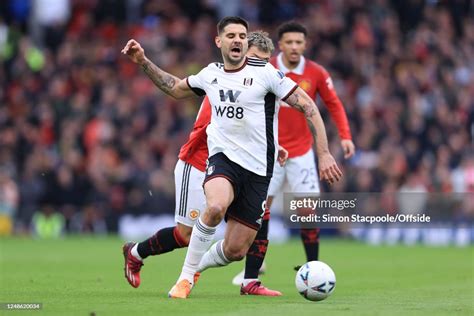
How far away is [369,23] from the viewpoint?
2614 centimetres

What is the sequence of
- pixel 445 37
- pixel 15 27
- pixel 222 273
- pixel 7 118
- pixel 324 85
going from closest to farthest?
pixel 324 85 → pixel 222 273 → pixel 445 37 → pixel 7 118 → pixel 15 27

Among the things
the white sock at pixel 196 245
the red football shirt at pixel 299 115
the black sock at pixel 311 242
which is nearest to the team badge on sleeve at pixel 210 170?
the white sock at pixel 196 245

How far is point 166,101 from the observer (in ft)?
84.9

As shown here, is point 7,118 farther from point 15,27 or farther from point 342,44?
point 342,44

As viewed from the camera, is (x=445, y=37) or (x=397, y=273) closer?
(x=397, y=273)

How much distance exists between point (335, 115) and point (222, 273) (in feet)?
9.22

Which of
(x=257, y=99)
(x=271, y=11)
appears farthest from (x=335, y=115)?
(x=271, y=11)

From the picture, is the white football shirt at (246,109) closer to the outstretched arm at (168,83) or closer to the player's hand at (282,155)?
the outstretched arm at (168,83)

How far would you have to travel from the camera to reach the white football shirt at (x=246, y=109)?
380 inches

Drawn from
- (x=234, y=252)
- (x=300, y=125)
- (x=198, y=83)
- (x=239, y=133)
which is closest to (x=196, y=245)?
(x=234, y=252)

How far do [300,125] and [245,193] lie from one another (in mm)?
2662

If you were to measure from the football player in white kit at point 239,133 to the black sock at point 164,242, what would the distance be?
56 centimetres

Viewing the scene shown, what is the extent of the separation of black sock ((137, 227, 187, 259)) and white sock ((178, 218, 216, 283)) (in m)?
0.70

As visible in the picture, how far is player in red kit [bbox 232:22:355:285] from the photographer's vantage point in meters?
12.0
